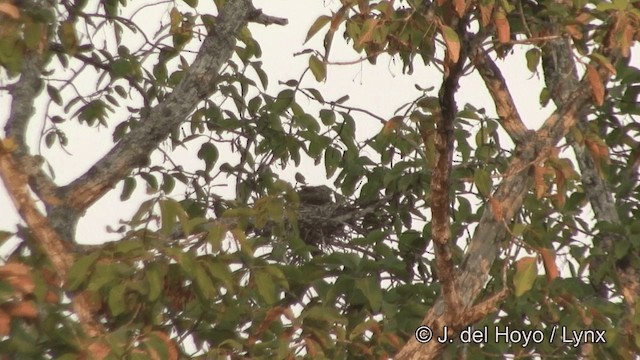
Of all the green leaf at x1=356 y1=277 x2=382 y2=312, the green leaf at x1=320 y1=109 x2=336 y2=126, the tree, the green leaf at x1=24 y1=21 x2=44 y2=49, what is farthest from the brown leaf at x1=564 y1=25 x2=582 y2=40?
the green leaf at x1=24 y1=21 x2=44 y2=49


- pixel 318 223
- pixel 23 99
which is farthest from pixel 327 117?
pixel 23 99

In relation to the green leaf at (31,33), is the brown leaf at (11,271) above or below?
below

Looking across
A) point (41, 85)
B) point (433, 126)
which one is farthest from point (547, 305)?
point (41, 85)

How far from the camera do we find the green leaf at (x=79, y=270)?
2.59m

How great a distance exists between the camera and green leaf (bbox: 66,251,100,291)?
2.59 m

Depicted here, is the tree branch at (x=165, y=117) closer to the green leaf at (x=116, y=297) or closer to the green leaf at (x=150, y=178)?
the green leaf at (x=150, y=178)

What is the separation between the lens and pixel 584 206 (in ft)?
13.4

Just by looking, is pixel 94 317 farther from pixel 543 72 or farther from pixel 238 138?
pixel 543 72

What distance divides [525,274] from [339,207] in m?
1.64

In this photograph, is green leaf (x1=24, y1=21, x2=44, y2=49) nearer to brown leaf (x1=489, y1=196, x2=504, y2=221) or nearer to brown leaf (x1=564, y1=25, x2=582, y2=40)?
brown leaf (x1=489, y1=196, x2=504, y2=221)

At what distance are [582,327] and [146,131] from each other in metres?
1.44

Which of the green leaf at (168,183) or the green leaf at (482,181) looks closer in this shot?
the green leaf at (482,181)

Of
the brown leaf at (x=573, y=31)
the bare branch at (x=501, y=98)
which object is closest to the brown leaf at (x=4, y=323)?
the bare branch at (x=501, y=98)

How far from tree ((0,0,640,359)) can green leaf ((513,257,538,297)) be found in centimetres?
1
